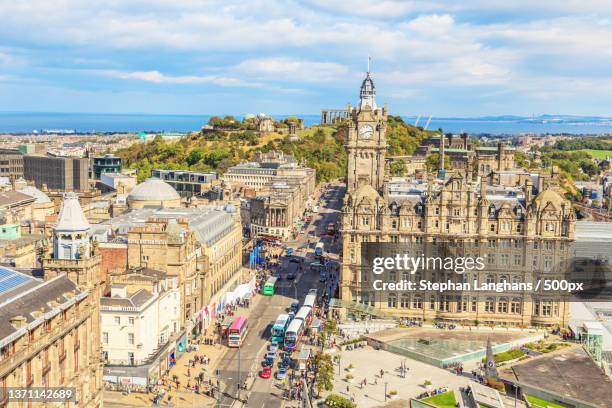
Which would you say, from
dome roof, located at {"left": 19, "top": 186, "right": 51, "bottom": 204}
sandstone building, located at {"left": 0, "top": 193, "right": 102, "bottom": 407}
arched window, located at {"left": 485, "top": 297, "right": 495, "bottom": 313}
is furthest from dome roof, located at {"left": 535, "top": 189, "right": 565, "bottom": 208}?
dome roof, located at {"left": 19, "top": 186, "right": 51, "bottom": 204}

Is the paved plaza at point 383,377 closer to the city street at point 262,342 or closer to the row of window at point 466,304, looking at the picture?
the city street at point 262,342

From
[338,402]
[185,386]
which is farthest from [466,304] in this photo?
[185,386]

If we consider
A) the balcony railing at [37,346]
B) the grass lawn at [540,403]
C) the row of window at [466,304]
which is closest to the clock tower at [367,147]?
the row of window at [466,304]

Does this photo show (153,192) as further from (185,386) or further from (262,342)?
(185,386)

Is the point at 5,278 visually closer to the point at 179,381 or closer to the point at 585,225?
the point at 179,381

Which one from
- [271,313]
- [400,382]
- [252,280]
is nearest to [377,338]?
[400,382]

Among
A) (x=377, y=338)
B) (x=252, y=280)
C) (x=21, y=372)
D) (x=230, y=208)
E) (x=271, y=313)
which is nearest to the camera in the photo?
(x=21, y=372)
